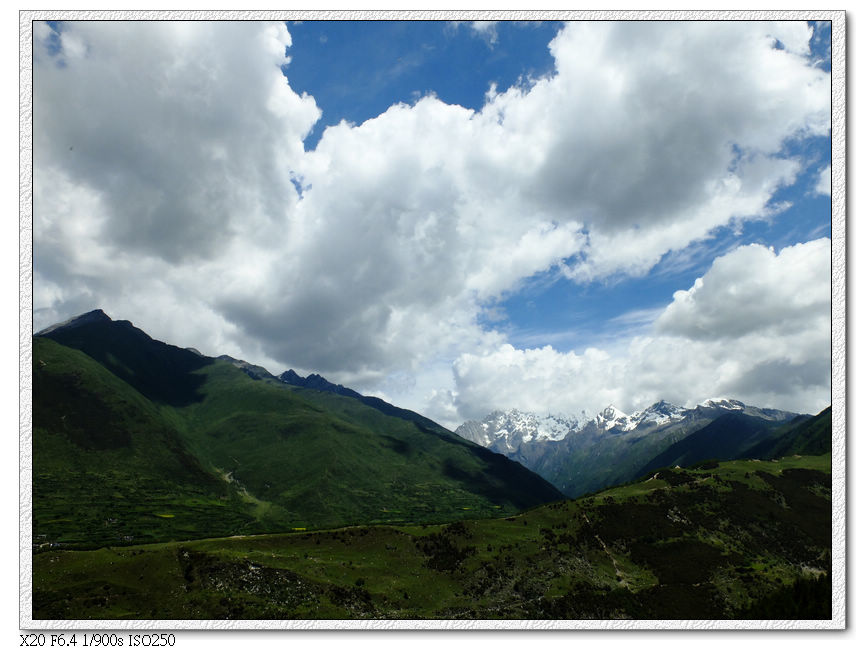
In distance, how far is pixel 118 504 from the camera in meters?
187

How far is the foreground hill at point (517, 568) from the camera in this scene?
134 ft

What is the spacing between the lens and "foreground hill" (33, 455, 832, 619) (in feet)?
134

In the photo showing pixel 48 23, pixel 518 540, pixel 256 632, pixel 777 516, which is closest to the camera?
pixel 256 632

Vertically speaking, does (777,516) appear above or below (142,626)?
below

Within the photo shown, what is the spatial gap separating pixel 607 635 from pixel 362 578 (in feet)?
101

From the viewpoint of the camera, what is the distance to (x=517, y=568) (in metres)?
59.0

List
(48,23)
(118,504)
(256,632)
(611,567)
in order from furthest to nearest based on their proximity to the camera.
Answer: (118,504) → (611,567) → (48,23) → (256,632)

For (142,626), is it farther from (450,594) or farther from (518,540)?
(518,540)
